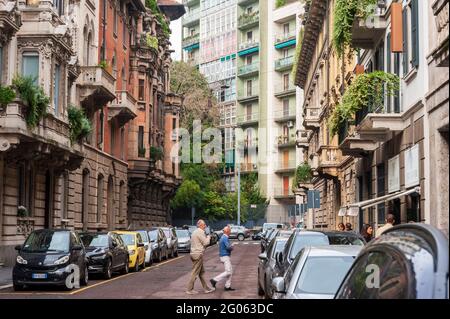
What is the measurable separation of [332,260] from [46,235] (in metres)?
13.0

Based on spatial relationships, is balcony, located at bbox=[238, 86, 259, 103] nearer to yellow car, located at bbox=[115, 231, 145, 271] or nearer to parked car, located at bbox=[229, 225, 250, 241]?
parked car, located at bbox=[229, 225, 250, 241]

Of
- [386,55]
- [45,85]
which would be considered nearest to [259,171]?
[45,85]

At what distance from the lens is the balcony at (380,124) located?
2281 cm

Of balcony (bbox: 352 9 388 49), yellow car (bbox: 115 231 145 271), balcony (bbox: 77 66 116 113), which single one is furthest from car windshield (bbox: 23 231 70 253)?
balcony (bbox: 77 66 116 113)

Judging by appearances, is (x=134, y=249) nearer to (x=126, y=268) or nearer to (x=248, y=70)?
(x=126, y=268)

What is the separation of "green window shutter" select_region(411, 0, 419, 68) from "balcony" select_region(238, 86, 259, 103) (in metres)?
75.9

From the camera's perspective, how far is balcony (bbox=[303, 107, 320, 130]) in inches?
2096

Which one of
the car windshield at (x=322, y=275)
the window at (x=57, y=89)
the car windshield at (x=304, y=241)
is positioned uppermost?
the window at (x=57, y=89)

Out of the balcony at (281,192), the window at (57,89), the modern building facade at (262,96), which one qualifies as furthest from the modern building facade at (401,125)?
the modern building facade at (262,96)

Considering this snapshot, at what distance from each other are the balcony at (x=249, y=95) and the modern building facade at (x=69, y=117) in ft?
115

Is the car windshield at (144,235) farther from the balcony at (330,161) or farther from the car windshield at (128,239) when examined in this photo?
the balcony at (330,161)

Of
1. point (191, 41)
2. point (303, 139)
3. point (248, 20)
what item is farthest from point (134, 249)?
point (191, 41)
